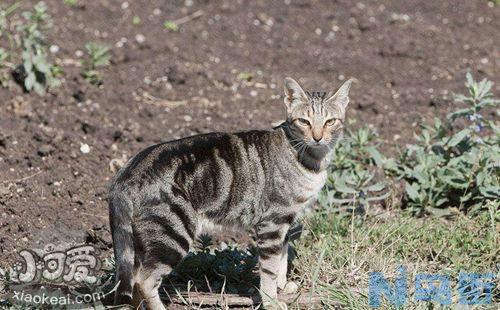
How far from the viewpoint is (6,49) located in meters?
7.80

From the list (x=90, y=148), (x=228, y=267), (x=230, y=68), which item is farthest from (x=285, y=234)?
(x=230, y=68)

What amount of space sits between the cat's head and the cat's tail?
1.16 metres

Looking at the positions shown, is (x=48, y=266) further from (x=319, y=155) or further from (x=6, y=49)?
(x=6, y=49)

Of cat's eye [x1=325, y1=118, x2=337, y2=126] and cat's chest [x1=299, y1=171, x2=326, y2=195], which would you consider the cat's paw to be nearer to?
cat's chest [x1=299, y1=171, x2=326, y2=195]

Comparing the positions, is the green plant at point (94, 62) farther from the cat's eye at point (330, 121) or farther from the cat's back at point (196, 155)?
the cat's eye at point (330, 121)

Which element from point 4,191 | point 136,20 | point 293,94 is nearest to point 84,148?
point 4,191

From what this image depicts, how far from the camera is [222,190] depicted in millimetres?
4688

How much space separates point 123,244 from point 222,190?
0.71m

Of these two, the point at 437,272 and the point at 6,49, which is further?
the point at 6,49

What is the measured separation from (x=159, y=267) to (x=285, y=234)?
84 centimetres

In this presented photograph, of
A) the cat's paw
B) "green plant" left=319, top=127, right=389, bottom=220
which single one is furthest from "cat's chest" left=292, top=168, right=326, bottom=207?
"green plant" left=319, top=127, right=389, bottom=220

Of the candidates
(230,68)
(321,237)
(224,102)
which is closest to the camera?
(321,237)

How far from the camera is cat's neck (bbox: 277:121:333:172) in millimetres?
4906

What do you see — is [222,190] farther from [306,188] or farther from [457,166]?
Answer: [457,166]
